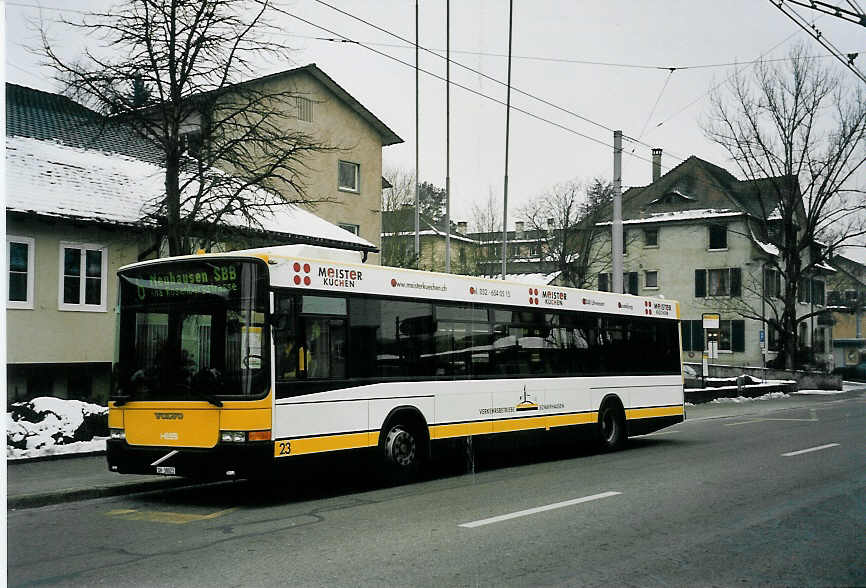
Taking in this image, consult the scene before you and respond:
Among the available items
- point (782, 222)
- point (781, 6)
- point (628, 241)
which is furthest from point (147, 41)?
point (628, 241)

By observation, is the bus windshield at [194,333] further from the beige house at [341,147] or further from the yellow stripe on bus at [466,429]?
the beige house at [341,147]

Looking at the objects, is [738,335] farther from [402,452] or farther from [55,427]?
[55,427]

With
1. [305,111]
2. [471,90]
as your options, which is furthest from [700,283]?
[471,90]

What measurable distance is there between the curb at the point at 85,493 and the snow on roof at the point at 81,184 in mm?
10066

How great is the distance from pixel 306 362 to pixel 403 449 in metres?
2.17

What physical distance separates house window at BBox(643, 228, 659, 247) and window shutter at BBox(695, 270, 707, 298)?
3395mm

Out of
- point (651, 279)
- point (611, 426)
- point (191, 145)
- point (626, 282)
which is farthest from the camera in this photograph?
point (626, 282)

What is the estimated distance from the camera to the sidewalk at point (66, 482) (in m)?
10.8

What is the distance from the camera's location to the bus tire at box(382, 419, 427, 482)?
1232cm

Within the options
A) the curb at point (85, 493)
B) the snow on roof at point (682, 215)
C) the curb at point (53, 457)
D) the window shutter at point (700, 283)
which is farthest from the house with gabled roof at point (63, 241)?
the window shutter at point (700, 283)

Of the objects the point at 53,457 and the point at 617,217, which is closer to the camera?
the point at 53,457

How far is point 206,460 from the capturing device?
34.4 ft

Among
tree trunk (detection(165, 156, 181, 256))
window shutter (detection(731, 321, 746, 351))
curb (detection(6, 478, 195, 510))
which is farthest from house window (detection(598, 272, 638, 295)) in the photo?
curb (detection(6, 478, 195, 510))

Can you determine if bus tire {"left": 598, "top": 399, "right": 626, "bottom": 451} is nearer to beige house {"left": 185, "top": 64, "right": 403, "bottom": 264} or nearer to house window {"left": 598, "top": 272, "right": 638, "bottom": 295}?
beige house {"left": 185, "top": 64, "right": 403, "bottom": 264}
